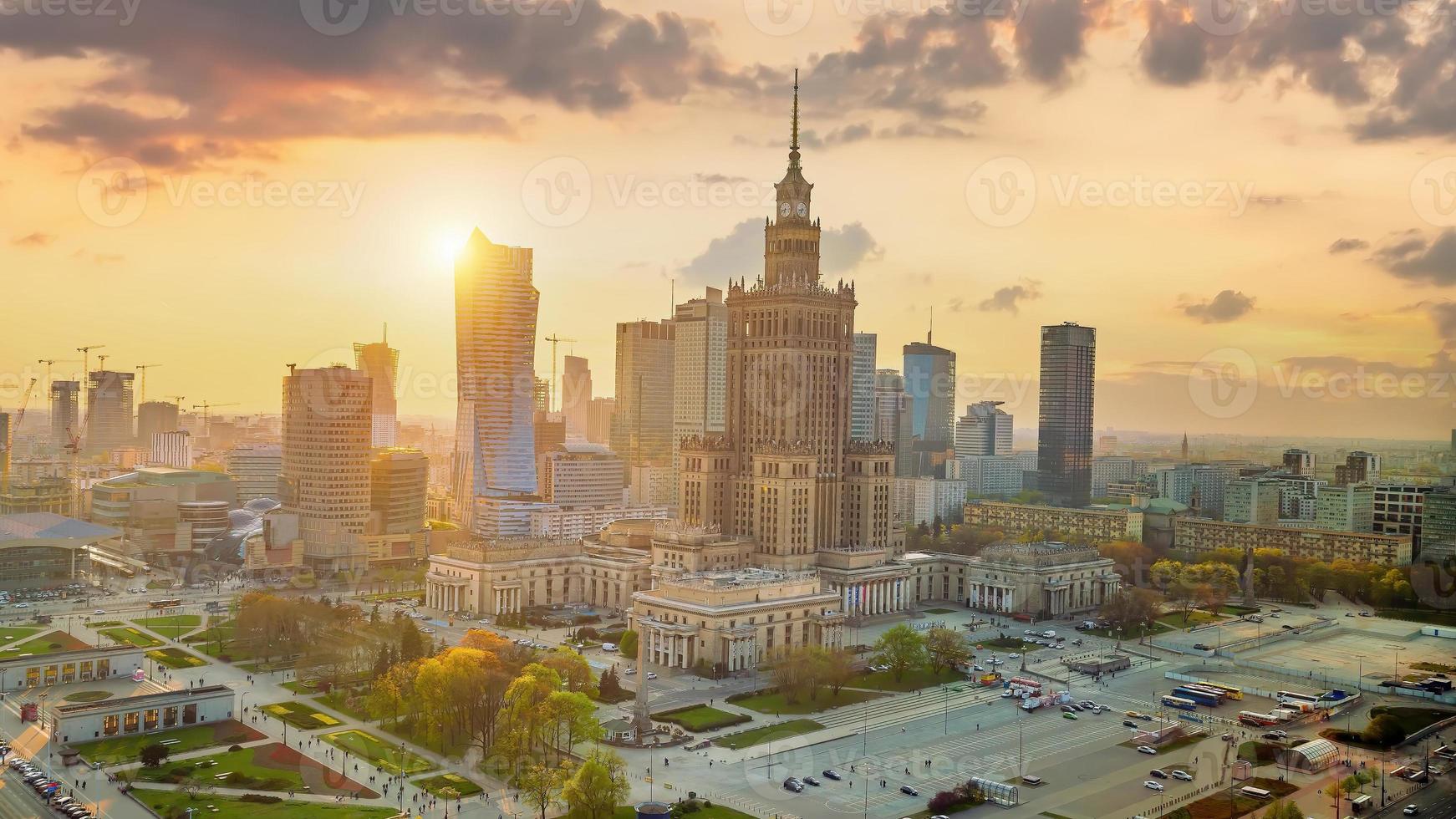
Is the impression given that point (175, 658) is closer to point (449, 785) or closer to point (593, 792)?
point (449, 785)

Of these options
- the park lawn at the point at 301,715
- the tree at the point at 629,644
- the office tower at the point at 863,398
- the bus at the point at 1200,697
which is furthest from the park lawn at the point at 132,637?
the office tower at the point at 863,398

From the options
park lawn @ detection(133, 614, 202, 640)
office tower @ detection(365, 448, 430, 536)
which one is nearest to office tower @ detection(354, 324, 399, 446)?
office tower @ detection(365, 448, 430, 536)

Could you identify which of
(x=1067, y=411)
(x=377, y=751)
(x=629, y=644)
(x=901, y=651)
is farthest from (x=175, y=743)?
(x=1067, y=411)

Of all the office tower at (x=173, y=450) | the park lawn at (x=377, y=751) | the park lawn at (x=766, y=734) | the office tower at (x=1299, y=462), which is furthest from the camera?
the office tower at (x=173, y=450)

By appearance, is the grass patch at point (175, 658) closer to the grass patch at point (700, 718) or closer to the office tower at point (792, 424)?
the grass patch at point (700, 718)

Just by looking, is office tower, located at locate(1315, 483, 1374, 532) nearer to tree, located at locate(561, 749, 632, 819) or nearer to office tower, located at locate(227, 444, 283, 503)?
tree, located at locate(561, 749, 632, 819)

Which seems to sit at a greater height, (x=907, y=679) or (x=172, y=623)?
(x=907, y=679)

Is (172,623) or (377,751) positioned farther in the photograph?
(172,623)
